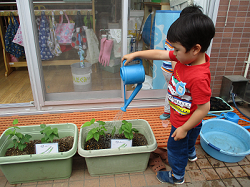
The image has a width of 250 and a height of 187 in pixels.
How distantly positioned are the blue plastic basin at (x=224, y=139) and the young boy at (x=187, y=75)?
1.76 ft

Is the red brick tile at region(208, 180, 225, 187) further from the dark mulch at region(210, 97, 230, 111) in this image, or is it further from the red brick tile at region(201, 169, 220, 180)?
the dark mulch at region(210, 97, 230, 111)

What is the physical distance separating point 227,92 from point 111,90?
1.71 m

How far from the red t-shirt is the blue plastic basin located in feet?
2.45

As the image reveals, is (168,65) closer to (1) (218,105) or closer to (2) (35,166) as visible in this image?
(1) (218,105)

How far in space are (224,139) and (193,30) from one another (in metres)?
1.54

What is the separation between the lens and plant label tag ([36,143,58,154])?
5.28 ft

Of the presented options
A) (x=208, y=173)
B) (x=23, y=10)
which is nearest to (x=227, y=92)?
(x=208, y=173)

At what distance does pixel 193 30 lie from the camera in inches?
39.7

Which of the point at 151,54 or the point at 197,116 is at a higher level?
the point at 151,54

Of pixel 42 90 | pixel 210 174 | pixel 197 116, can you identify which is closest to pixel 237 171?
pixel 210 174

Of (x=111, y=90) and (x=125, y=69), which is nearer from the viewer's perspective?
(x=125, y=69)

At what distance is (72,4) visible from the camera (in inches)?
88.4

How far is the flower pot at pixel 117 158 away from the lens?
154 centimetres

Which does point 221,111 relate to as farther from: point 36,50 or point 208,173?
point 36,50
